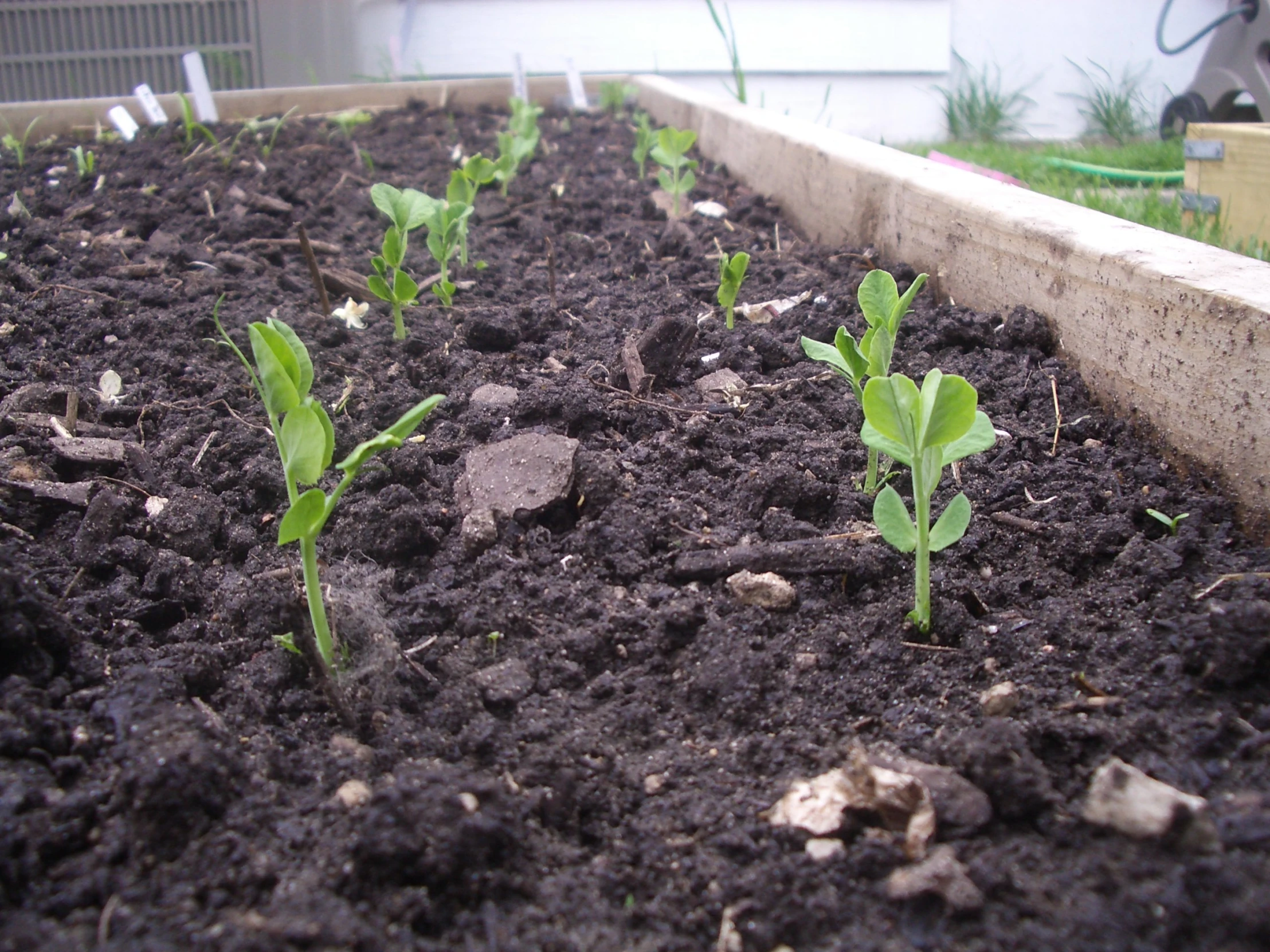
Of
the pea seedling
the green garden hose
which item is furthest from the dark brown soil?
the green garden hose

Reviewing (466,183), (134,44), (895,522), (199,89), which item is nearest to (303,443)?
(895,522)

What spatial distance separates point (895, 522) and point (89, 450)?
1262 mm

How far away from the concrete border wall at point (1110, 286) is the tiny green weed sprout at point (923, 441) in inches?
16.3

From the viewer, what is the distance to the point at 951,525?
3.43 feet

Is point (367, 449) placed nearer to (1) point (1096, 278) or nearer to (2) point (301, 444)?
(2) point (301, 444)

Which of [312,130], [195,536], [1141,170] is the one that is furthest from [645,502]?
[1141,170]

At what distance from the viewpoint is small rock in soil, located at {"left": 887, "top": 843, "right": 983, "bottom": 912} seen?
70cm

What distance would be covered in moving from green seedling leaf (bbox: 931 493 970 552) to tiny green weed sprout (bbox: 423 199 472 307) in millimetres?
1283

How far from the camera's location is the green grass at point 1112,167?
2.28 m

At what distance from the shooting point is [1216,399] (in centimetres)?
118

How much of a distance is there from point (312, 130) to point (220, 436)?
2646 mm

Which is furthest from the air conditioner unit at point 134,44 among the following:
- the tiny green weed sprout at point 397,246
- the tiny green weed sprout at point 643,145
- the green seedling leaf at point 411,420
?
the green seedling leaf at point 411,420

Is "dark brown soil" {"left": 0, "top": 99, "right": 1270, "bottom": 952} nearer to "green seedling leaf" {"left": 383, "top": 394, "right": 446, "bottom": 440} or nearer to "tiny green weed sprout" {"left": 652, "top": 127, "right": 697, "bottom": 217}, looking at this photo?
"green seedling leaf" {"left": 383, "top": 394, "right": 446, "bottom": 440}

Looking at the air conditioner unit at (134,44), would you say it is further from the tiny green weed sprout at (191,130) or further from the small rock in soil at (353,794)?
the small rock in soil at (353,794)
